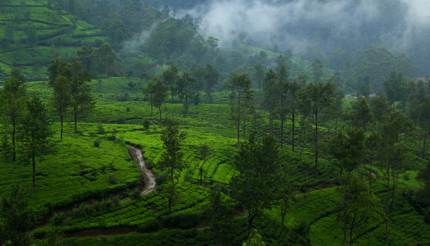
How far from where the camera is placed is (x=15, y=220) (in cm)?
4225

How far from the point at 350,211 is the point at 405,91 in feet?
478

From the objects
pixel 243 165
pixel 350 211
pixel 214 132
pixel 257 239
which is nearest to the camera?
pixel 257 239

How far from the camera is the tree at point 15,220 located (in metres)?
41.3

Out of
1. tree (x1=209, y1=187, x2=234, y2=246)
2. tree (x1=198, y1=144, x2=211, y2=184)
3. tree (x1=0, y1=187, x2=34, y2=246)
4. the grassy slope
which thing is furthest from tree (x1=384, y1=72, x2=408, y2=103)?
tree (x1=0, y1=187, x2=34, y2=246)

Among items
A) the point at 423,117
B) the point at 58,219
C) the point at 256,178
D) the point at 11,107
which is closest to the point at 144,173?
the point at 58,219

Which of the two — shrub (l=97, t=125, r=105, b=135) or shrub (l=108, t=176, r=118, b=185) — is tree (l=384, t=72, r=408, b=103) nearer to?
shrub (l=97, t=125, r=105, b=135)

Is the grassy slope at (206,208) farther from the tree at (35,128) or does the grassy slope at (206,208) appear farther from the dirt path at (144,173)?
the tree at (35,128)

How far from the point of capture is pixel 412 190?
93.9m

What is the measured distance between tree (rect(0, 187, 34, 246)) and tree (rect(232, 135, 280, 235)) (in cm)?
3069

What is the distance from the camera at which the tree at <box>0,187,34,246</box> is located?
4128 centimetres

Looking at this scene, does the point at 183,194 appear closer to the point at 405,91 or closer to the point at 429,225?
the point at 429,225

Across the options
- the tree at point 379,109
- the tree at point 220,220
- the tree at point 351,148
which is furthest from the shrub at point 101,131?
the tree at point 379,109

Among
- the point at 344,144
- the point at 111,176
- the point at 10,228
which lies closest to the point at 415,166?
the point at 344,144

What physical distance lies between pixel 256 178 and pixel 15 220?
33721mm
